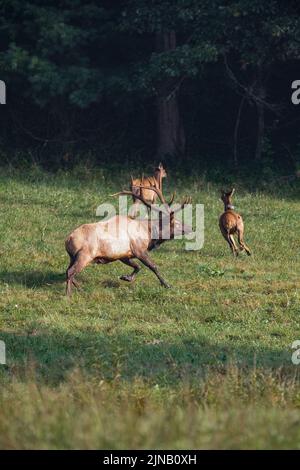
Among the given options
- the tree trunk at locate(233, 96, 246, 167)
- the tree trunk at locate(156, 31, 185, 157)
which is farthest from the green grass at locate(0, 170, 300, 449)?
the tree trunk at locate(156, 31, 185, 157)

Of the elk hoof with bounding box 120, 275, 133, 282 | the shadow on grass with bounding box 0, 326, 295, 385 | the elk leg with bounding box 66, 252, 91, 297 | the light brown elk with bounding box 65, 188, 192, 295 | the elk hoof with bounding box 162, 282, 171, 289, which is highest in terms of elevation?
the light brown elk with bounding box 65, 188, 192, 295

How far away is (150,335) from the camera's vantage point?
Result: 13672 millimetres

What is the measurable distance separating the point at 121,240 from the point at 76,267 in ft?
2.65

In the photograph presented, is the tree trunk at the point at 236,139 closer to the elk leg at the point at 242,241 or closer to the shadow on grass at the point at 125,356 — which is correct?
the elk leg at the point at 242,241

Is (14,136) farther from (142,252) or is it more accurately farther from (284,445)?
(284,445)

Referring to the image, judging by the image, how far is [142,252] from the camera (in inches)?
634

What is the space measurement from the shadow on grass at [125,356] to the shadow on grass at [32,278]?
2.28 m

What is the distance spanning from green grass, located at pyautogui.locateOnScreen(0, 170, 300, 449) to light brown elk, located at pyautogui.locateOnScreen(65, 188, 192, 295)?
359 mm

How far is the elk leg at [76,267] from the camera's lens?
15391 millimetres

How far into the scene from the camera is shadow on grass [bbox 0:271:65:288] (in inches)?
637

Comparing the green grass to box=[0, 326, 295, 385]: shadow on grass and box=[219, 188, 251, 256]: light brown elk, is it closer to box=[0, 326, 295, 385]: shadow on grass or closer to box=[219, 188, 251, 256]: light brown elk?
box=[0, 326, 295, 385]: shadow on grass

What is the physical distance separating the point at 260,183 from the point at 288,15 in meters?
3.75

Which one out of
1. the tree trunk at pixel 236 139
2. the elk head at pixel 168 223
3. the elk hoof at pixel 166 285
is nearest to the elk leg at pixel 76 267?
the elk hoof at pixel 166 285

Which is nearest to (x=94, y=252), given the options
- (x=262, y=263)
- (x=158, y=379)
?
(x=262, y=263)
